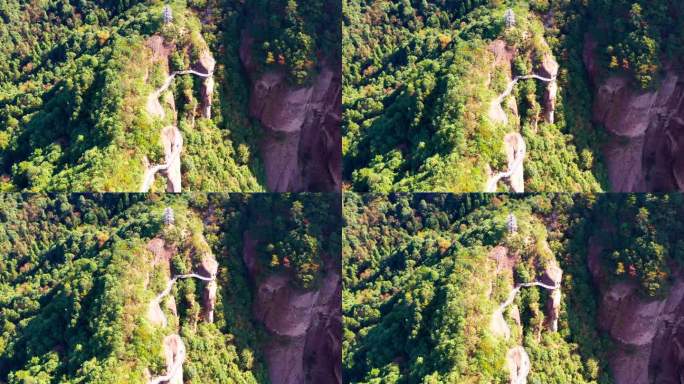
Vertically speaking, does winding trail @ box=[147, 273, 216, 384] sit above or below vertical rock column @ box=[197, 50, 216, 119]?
below

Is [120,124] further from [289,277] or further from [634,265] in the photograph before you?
[634,265]

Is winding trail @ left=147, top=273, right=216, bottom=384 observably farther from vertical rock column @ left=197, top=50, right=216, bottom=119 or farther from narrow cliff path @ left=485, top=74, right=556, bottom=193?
narrow cliff path @ left=485, top=74, right=556, bottom=193

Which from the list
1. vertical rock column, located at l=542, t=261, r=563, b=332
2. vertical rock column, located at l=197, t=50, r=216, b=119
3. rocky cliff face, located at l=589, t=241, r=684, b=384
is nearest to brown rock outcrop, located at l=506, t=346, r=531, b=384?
vertical rock column, located at l=542, t=261, r=563, b=332

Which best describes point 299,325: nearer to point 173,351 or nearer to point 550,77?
point 173,351

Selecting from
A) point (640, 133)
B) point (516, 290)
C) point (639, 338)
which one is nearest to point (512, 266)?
point (516, 290)

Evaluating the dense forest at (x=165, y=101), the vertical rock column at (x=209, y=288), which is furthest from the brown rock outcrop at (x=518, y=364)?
the dense forest at (x=165, y=101)
